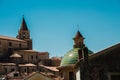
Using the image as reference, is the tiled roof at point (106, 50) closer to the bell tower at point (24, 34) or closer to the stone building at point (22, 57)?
the stone building at point (22, 57)

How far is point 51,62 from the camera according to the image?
7794 centimetres

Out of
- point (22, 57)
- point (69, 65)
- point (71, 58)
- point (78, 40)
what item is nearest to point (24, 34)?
point (22, 57)

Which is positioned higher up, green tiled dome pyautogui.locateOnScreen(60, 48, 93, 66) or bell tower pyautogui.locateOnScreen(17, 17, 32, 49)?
bell tower pyautogui.locateOnScreen(17, 17, 32, 49)

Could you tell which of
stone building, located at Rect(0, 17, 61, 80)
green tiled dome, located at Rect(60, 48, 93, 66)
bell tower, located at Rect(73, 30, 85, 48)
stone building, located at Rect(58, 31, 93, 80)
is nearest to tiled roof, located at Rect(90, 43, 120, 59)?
stone building, located at Rect(58, 31, 93, 80)

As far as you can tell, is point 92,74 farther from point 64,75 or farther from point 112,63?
point 64,75

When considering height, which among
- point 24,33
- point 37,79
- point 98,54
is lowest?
point 37,79

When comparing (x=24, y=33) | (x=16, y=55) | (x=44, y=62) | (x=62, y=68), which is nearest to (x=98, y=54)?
(x=62, y=68)

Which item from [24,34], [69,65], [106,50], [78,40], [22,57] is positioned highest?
[24,34]

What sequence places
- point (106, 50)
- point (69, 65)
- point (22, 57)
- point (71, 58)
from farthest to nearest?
point (22, 57) < point (71, 58) < point (69, 65) < point (106, 50)

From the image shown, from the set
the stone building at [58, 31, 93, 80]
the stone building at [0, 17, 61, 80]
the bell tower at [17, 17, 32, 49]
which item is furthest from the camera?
the bell tower at [17, 17, 32, 49]

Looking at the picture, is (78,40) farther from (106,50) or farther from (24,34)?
(24,34)

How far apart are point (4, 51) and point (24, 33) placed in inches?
540

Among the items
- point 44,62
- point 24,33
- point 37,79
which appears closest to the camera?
point 37,79

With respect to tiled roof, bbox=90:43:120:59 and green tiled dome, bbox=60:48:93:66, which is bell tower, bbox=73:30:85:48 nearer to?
green tiled dome, bbox=60:48:93:66
